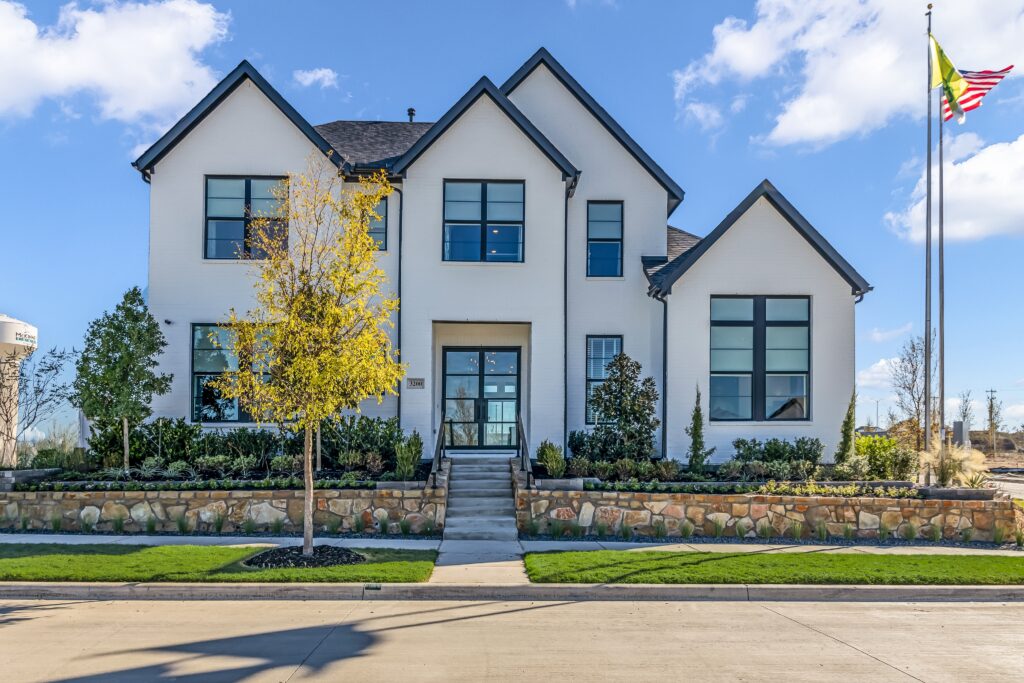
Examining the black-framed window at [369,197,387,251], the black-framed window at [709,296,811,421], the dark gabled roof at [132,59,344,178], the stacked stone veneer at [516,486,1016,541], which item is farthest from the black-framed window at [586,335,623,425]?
the dark gabled roof at [132,59,344,178]

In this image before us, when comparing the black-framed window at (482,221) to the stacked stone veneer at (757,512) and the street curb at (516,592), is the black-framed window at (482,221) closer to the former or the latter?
→ the stacked stone veneer at (757,512)

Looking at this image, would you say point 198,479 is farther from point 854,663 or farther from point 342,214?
point 854,663

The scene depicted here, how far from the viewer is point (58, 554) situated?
1145 cm

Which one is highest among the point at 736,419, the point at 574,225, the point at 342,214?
the point at 574,225

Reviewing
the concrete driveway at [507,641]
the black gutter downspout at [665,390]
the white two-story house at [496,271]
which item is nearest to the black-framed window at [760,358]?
the white two-story house at [496,271]

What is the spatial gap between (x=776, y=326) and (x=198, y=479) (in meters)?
12.5

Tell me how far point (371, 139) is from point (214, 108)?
3918 mm

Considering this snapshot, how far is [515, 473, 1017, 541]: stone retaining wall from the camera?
14148 millimetres

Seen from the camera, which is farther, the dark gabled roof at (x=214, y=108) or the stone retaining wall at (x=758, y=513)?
the dark gabled roof at (x=214, y=108)

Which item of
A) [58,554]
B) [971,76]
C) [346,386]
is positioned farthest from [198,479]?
[971,76]

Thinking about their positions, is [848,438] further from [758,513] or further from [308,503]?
[308,503]

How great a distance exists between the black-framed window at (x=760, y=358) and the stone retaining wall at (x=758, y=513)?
3.40 meters

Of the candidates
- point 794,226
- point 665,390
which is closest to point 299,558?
point 665,390

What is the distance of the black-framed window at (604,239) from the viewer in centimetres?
1894
